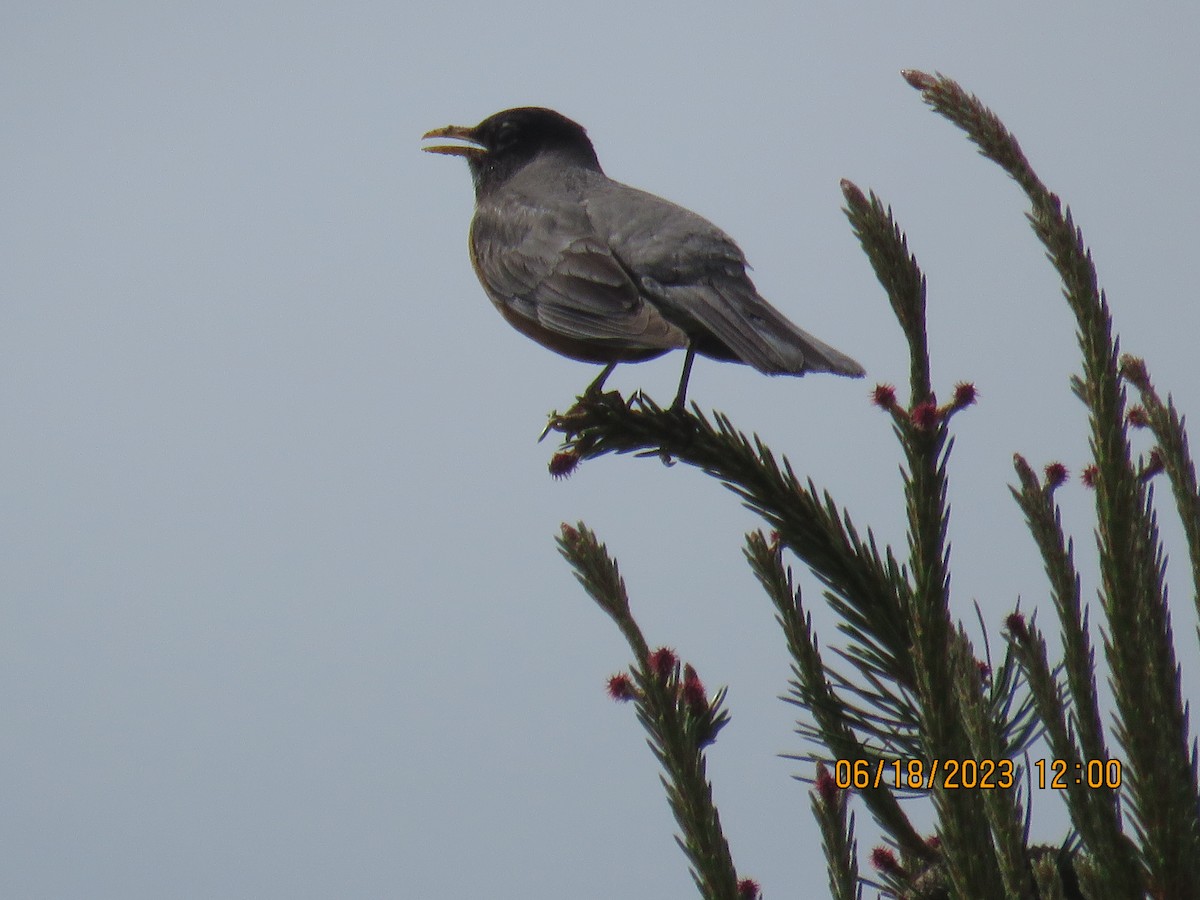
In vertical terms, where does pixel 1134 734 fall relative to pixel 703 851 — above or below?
above

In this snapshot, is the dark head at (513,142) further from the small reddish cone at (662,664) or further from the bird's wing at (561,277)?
the small reddish cone at (662,664)

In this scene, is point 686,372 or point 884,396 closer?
point 884,396

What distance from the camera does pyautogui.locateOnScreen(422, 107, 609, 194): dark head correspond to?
219 inches

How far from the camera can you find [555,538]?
2033mm

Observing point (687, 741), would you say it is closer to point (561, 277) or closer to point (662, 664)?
point (662, 664)

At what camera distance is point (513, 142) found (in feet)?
18.3

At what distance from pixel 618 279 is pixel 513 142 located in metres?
1.93

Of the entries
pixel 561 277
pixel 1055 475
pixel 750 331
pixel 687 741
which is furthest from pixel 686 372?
pixel 687 741

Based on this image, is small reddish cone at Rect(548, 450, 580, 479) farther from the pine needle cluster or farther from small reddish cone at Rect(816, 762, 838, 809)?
small reddish cone at Rect(816, 762, 838, 809)

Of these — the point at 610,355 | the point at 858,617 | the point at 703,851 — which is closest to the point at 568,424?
the point at 858,617

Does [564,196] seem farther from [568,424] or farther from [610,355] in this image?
[568,424]

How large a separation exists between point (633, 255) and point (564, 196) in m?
0.92

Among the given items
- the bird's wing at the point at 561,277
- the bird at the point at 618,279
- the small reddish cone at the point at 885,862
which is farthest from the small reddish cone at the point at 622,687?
the bird's wing at the point at 561,277
